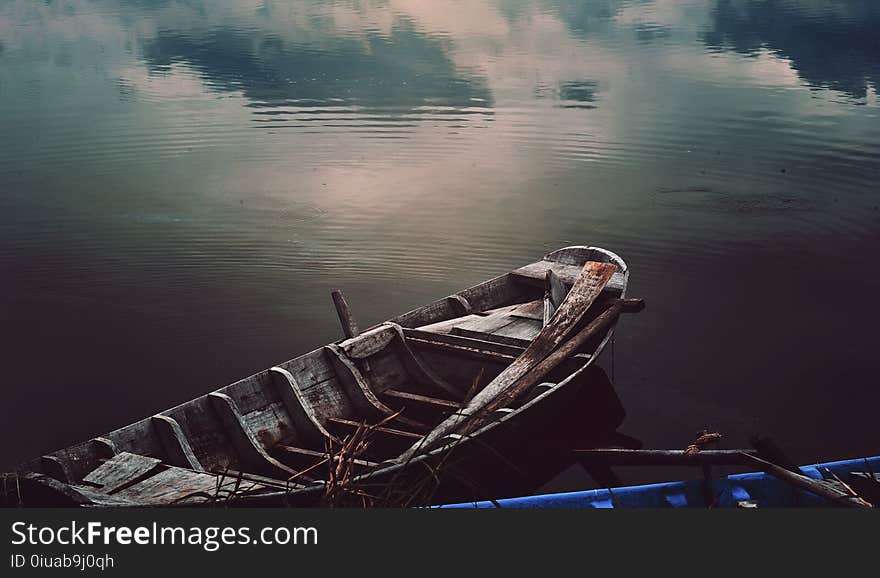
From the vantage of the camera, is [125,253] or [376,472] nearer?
[376,472]

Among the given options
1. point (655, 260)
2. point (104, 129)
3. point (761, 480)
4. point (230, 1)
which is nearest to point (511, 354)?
point (761, 480)

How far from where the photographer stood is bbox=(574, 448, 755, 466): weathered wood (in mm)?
6242

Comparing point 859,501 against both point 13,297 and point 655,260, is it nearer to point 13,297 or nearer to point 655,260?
point 655,260

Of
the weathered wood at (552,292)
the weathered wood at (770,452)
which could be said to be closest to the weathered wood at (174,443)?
the weathered wood at (770,452)

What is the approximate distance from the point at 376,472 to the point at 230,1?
4930cm

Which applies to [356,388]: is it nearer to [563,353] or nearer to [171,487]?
[563,353]

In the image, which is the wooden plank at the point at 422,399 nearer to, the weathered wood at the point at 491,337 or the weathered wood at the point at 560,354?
the weathered wood at the point at 560,354

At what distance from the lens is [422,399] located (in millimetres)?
8531

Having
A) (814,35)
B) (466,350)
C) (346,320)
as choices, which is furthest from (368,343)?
(814,35)

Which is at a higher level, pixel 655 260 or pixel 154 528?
pixel 154 528

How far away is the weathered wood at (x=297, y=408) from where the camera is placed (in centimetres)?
788

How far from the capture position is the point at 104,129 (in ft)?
73.4

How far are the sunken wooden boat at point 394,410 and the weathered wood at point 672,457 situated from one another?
86 cm

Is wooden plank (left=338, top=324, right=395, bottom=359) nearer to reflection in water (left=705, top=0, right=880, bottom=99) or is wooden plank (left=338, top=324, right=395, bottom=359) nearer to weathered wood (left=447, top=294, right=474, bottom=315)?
weathered wood (left=447, top=294, right=474, bottom=315)
